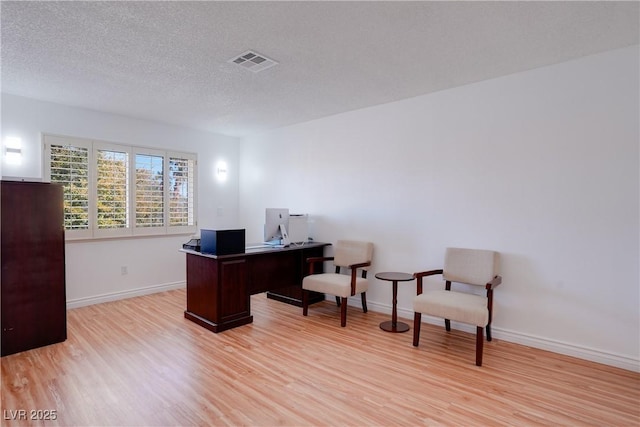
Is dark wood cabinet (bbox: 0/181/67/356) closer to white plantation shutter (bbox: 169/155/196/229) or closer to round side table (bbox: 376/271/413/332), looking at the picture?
white plantation shutter (bbox: 169/155/196/229)

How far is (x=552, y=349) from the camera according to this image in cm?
312

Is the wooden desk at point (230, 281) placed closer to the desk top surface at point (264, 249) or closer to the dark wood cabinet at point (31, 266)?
the desk top surface at point (264, 249)

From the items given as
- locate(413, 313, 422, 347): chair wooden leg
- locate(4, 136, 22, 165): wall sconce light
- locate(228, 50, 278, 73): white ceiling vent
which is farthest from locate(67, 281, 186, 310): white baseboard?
locate(413, 313, 422, 347): chair wooden leg

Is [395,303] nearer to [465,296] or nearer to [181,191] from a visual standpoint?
[465,296]

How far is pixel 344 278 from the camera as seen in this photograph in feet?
13.3

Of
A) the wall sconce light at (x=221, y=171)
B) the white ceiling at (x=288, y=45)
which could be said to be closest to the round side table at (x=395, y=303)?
the white ceiling at (x=288, y=45)

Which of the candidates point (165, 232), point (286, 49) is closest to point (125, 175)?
point (165, 232)

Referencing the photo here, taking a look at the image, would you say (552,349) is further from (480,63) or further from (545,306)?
(480,63)

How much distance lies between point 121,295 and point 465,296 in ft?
14.8

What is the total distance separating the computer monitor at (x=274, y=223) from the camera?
4.34 m

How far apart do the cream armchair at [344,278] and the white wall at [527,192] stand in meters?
0.21

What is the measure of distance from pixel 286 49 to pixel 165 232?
3.67 metres

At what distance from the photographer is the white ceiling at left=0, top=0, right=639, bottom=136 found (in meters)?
2.27

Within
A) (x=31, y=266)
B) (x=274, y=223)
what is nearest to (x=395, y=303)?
(x=274, y=223)
